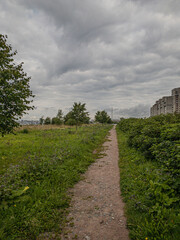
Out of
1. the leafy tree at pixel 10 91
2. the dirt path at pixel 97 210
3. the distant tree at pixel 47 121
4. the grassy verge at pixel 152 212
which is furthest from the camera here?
the distant tree at pixel 47 121

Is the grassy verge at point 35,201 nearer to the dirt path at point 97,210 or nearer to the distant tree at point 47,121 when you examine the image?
the dirt path at point 97,210

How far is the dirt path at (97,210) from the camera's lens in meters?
3.00

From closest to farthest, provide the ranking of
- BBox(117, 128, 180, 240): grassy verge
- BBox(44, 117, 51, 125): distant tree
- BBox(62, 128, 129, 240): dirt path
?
1. BBox(117, 128, 180, 240): grassy verge
2. BBox(62, 128, 129, 240): dirt path
3. BBox(44, 117, 51, 125): distant tree

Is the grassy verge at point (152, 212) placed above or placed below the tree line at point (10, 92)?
below

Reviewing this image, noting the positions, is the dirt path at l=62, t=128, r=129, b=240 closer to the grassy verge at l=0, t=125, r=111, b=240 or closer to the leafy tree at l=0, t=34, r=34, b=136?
the grassy verge at l=0, t=125, r=111, b=240

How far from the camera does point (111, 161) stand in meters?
8.32

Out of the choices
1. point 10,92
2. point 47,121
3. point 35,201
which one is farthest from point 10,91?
point 47,121

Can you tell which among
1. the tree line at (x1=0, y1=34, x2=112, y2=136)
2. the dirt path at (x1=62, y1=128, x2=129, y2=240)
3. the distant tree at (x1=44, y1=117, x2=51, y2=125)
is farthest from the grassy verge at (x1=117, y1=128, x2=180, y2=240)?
A: the distant tree at (x1=44, y1=117, x2=51, y2=125)

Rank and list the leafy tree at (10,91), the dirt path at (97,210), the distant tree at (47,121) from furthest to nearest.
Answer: the distant tree at (47,121) < the leafy tree at (10,91) < the dirt path at (97,210)

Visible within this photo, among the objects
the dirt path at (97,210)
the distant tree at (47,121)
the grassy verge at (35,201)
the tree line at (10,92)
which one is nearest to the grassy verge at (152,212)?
the dirt path at (97,210)

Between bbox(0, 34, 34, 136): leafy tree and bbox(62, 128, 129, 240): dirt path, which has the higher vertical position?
bbox(0, 34, 34, 136): leafy tree

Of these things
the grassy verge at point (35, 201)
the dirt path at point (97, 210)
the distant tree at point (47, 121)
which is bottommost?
the dirt path at point (97, 210)

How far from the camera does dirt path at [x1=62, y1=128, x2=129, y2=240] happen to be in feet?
9.84

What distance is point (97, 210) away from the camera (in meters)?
3.81
